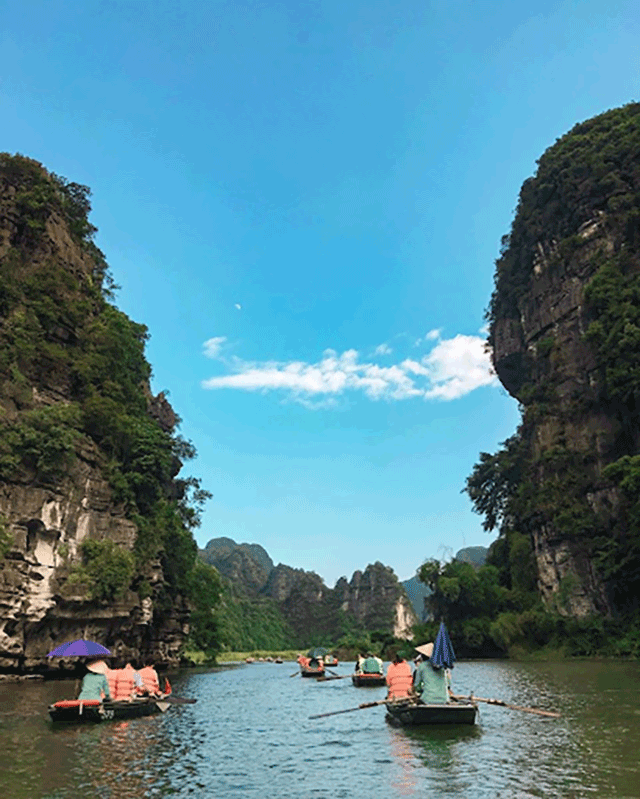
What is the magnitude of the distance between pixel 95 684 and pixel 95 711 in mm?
682

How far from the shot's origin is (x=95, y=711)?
14.0 metres

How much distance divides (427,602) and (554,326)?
2266cm

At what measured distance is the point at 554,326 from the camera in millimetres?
47812

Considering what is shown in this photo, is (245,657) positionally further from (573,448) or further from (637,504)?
(637,504)

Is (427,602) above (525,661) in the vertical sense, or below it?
above

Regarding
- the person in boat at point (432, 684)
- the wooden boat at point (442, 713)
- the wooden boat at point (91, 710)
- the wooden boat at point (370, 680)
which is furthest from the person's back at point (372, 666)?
the wooden boat at point (442, 713)

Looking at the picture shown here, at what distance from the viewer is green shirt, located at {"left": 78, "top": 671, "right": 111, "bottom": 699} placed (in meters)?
14.4

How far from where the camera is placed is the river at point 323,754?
27.7 feet

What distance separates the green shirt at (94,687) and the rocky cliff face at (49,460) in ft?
37.4

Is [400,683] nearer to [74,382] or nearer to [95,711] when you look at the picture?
[95,711]

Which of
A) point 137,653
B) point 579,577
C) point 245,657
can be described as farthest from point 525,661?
point 245,657

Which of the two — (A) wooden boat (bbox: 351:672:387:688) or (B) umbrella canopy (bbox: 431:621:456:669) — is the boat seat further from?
(A) wooden boat (bbox: 351:672:387:688)

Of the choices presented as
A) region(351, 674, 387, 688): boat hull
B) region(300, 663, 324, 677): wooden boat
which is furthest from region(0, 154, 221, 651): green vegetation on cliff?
region(351, 674, 387, 688): boat hull

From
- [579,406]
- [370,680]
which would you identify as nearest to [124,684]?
[370,680]
